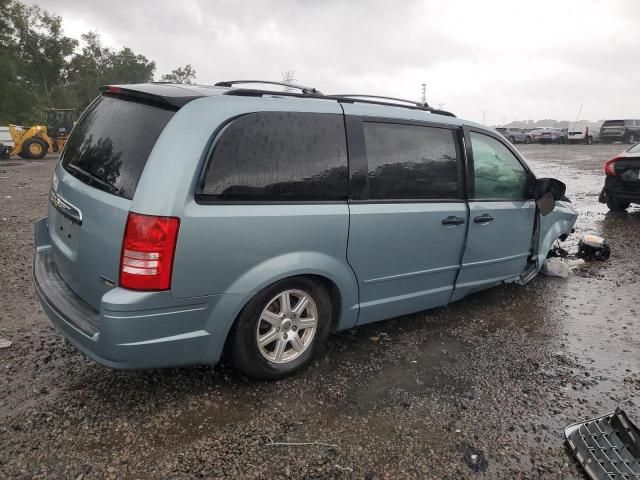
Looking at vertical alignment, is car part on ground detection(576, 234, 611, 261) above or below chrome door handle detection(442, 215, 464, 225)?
below

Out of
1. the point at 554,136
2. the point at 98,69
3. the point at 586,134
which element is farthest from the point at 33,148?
the point at 98,69

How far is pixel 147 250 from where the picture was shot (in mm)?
2408

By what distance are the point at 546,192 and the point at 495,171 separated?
2.11ft

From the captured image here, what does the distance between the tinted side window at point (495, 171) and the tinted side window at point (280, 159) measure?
140 cm

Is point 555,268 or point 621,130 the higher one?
point 621,130

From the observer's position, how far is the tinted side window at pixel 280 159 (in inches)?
103

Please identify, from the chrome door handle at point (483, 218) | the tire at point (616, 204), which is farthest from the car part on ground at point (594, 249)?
the tire at point (616, 204)

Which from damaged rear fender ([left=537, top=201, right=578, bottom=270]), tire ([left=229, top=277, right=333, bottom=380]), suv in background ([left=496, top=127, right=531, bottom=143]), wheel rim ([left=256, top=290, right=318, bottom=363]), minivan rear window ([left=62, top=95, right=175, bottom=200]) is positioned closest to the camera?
minivan rear window ([left=62, top=95, right=175, bottom=200])

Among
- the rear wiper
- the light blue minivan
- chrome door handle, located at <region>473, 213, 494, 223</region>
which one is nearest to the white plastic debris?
chrome door handle, located at <region>473, 213, 494, 223</region>

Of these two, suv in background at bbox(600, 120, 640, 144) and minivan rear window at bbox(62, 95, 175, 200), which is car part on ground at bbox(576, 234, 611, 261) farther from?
suv in background at bbox(600, 120, 640, 144)

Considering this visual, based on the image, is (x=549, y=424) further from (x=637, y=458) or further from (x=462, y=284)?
(x=462, y=284)

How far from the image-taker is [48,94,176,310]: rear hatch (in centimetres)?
253

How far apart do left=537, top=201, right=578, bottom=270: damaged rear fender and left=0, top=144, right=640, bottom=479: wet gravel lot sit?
2.32ft

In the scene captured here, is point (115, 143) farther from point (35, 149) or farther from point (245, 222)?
point (35, 149)
